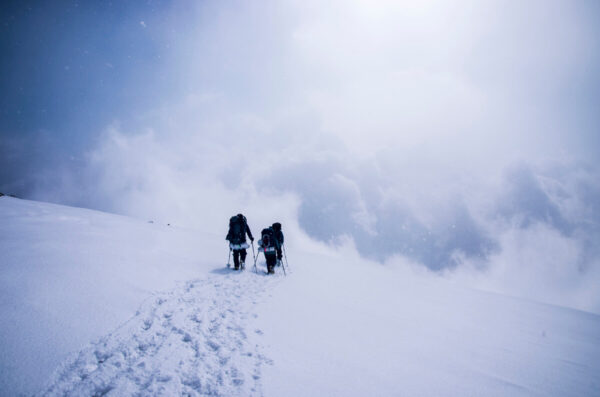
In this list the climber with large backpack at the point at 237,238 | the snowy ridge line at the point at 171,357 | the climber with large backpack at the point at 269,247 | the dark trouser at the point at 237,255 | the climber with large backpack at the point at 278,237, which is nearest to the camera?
the snowy ridge line at the point at 171,357

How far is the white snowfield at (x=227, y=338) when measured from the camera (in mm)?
3607

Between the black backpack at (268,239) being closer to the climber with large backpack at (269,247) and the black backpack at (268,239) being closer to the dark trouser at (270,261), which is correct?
the climber with large backpack at (269,247)

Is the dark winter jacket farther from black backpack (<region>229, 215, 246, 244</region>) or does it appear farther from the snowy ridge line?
the snowy ridge line

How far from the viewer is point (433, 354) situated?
5.53 m

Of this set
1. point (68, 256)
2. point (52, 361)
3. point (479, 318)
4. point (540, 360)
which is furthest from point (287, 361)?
point (479, 318)

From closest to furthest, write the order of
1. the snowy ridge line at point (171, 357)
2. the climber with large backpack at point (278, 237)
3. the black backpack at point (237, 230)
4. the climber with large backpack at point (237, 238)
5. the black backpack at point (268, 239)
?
the snowy ridge line at point (171, 357), the climber with large backpack at point (237, 238), the black backpack at point (237, 230), the black backpack at point (268, 239), the climber with large backpack at point (278, 237)

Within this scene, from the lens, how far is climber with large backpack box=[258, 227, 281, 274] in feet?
38.2

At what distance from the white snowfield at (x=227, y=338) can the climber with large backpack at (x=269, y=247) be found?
196 centimetres

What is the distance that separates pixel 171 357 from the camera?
163 inches

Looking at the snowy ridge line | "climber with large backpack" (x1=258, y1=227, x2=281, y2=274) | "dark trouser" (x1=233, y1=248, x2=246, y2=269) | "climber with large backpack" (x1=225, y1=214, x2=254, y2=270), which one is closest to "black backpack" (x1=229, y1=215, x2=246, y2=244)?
"climber with large backpack" (x1=225, y1=214, x2=254, y2=270)

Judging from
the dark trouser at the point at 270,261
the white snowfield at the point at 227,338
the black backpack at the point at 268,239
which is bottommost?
the white snowfield at the point at 227,338

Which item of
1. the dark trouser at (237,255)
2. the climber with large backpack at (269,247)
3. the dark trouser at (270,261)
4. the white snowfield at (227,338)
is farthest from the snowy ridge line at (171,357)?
the climber with large backpack at (269,247)

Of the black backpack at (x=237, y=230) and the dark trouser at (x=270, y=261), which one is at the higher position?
the black backpack at (x=237, y=230)

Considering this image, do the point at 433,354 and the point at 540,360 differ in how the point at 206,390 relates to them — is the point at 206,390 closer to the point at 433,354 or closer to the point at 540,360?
the point at 433,354
